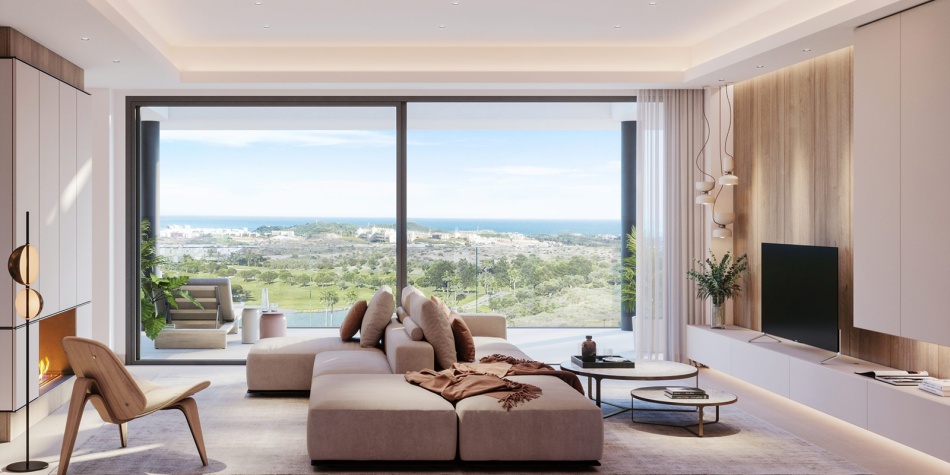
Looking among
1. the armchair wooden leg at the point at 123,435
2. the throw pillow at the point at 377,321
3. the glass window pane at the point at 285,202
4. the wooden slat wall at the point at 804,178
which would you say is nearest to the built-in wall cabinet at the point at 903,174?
the wooden slat wall at the point at 804,178

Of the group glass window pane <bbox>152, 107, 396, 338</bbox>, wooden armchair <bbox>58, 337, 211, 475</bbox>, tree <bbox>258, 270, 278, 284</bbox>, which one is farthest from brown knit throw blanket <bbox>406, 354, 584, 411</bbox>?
tree <bbox>258, 270, 278, 284</bbox>

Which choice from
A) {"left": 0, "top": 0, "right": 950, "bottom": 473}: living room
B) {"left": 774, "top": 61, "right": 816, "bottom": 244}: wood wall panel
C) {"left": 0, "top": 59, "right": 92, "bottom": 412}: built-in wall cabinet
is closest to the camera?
{"left": 0, "top": 0, "right": 950, "bottom": 473}: living room

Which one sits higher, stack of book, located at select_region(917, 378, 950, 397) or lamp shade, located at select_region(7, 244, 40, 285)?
lamp shade, located at select_region(7, 244, 40, 285)

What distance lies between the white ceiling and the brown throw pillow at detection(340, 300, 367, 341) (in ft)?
6.75

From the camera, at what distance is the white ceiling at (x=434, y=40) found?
5.55m

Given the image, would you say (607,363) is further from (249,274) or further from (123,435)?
(249,274)

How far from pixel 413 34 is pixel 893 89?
148 inches

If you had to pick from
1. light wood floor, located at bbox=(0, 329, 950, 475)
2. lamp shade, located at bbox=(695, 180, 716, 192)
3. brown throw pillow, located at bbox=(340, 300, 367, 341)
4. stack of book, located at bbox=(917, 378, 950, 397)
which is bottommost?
light wood floor, located at bbox=(0, 329, 950, 475)

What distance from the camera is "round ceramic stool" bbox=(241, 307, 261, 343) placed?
8.05m

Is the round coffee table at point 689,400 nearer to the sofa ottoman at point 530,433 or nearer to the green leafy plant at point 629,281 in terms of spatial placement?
the sofa ottoman at point 530,433

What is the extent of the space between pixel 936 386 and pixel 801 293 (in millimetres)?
1723

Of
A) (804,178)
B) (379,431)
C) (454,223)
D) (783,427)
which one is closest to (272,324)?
(454,223)

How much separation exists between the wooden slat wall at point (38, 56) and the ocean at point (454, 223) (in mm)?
1850

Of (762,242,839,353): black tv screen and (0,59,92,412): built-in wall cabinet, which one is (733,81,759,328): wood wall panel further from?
(0,59,92,412): built-in wall cabinet
